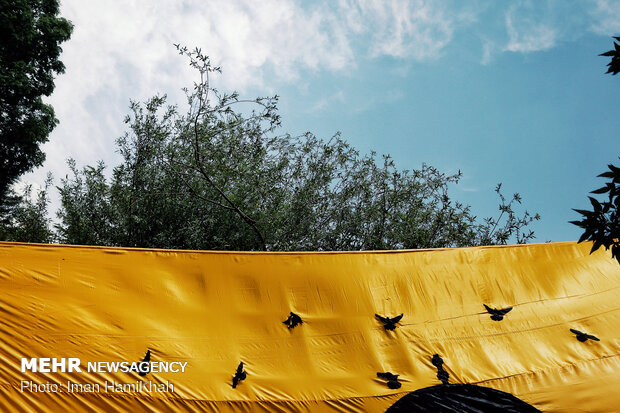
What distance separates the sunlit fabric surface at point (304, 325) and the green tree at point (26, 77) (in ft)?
31.1

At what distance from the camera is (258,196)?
9531mm

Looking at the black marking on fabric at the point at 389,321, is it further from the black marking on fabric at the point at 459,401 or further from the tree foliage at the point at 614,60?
the tree foliage at the point at 614,60

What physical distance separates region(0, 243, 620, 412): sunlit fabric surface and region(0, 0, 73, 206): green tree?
9.48m

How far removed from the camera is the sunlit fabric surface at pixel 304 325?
464 cm

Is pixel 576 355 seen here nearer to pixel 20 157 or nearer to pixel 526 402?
pixel 526 402

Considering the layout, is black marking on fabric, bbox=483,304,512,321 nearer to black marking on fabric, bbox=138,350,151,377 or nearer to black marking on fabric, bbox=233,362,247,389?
black marking on fabric, bbox=233,362,247,389

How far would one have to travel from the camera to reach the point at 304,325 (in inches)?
208

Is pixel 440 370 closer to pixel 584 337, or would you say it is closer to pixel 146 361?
pixel 584 337

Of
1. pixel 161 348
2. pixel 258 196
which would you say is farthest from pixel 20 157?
pixel 161 348

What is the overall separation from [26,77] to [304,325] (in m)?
11.6

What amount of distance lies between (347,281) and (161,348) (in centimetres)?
231

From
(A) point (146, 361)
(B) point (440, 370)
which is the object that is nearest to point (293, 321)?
(A) point (146, 361)

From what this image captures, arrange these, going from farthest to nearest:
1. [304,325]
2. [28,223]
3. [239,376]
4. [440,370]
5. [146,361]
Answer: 1. [28,223]
2. [304,325]
3. [440,370]
4. [239,376]
5. [146,361]

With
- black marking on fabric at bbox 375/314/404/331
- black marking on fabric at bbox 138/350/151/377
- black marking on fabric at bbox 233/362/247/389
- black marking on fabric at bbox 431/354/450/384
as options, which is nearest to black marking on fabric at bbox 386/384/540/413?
black marking on fabric at bbox 431/354/450/384
